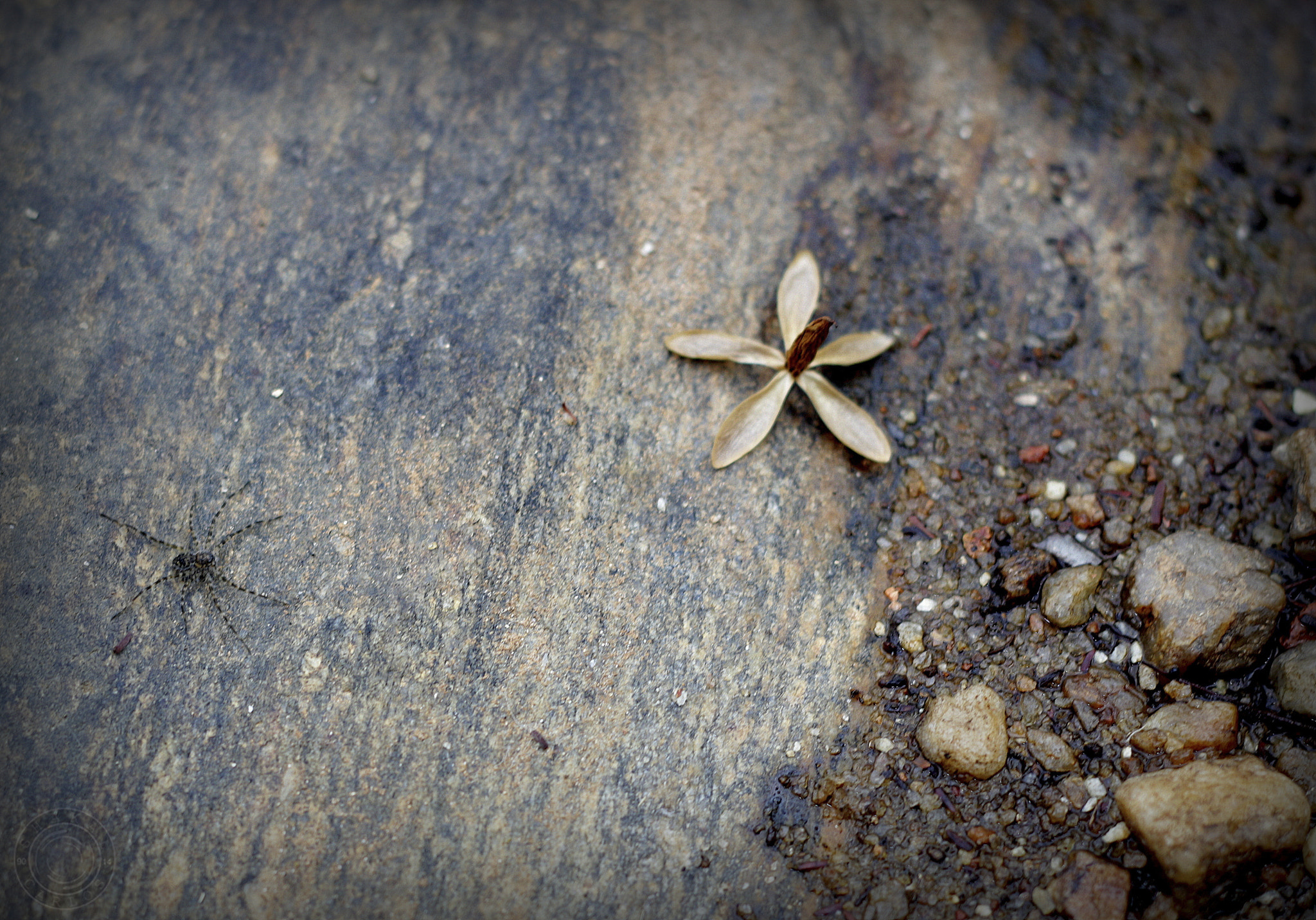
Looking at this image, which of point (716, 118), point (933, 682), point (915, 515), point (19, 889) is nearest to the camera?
point (19, 889)

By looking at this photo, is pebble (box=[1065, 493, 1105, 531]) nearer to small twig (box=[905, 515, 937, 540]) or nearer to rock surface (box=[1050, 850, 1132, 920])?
small twig (box=[905, 515, 937, 540])

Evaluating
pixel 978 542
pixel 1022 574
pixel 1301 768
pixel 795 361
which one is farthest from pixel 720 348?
pixel 1301 768

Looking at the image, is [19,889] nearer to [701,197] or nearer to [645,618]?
[645,618]

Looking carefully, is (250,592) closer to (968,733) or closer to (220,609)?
(220,609)

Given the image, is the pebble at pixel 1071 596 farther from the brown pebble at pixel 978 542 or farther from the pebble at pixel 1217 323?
the pebble at pixel 1217 323

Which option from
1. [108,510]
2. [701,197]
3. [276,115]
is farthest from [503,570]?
[276,115]
